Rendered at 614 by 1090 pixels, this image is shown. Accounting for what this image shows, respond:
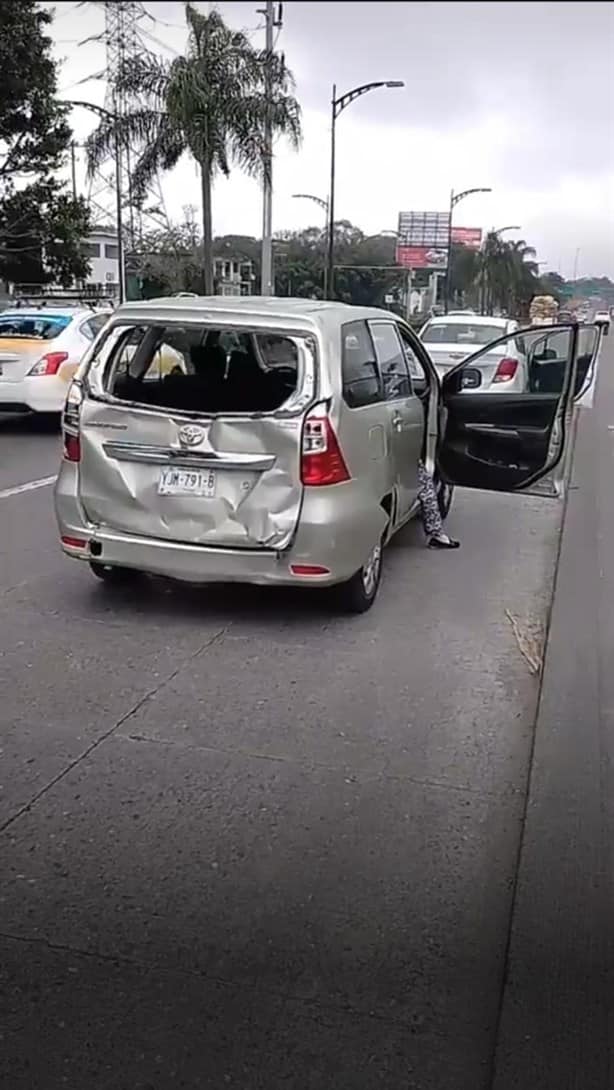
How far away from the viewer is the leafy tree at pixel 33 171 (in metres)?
→ 20.2

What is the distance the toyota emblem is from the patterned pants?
7.32ft

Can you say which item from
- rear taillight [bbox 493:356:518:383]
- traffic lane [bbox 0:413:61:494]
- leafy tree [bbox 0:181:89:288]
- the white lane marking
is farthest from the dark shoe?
leafy tree [bbox 0:181:89:288]

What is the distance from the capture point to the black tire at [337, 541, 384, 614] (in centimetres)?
634

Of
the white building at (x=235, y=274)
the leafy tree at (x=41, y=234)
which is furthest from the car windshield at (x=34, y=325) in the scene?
the white building at (x=235, y=274)

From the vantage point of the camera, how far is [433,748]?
4.63m

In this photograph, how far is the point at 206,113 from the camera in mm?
23891

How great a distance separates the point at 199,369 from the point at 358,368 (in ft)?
3.79

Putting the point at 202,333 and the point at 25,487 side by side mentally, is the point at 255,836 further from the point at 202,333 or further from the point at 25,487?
the point at 25,487

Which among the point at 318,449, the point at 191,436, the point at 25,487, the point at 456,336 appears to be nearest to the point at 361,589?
the point at 318,449

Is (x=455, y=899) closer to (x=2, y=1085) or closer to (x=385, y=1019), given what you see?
(x=385, y=1019)

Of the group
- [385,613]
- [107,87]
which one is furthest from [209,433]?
[107,87]

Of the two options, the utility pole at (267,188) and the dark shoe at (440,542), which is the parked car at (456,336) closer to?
the dark shoe at (440,542)

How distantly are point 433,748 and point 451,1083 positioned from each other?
78.1 inches

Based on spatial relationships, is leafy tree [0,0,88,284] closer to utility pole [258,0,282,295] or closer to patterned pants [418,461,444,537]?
utility pole [258,0,282,295]
